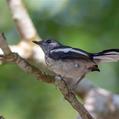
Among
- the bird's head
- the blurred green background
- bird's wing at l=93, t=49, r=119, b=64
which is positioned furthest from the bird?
the blurred green background

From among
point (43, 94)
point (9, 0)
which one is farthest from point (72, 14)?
point (9, 0)

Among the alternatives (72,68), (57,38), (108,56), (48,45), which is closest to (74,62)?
(72,68)

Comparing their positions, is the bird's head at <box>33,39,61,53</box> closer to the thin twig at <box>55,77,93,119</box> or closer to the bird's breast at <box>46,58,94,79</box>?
the bird's breast at <box>46,58,94,79</box>

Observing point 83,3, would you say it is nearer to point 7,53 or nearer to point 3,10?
point 3,10

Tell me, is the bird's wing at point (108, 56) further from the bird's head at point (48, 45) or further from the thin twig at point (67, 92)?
the bird's head at point (48, 45)

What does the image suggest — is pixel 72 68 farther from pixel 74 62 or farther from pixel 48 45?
pixel 48 45
